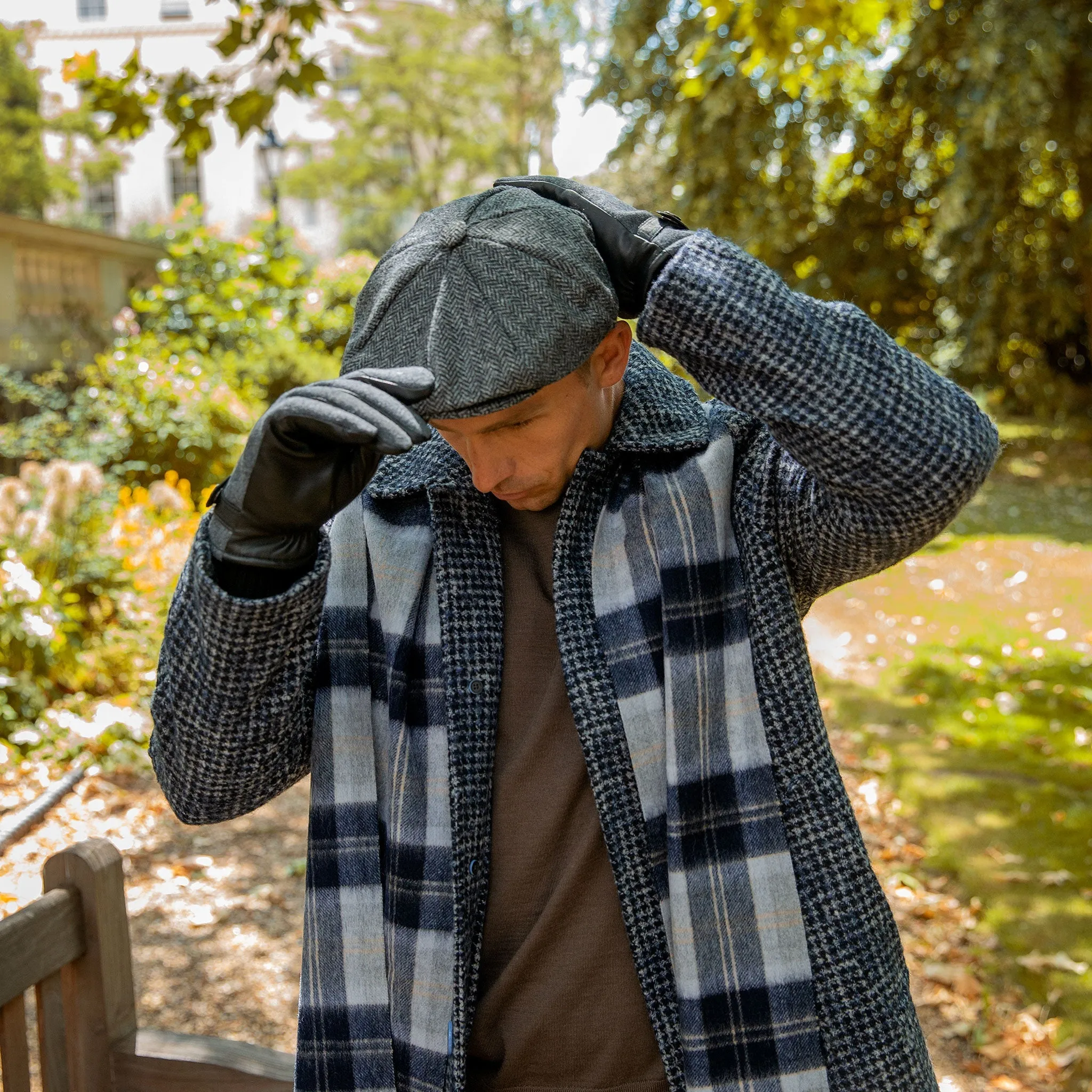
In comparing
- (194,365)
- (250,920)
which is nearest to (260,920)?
(250,920)

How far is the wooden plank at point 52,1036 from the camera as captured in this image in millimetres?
1659

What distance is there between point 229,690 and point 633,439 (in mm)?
604

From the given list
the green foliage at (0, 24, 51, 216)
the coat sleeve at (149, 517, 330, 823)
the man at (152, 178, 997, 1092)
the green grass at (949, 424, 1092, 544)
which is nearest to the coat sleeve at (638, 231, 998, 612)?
the man at (152, 178, 997, 1092)

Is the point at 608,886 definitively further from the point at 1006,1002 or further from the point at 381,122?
the point at 381,122

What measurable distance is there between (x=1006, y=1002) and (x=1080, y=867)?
0.91m

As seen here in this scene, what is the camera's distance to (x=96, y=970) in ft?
5.42

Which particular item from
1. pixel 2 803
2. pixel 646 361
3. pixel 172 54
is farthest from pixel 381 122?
pixel 646 361

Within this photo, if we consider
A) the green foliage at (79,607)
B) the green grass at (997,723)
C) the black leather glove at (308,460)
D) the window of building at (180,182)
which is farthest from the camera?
the window of building at (180,182)

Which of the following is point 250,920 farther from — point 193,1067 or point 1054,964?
point 1054,964

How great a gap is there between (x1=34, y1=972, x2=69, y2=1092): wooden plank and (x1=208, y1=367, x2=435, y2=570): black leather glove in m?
0.80

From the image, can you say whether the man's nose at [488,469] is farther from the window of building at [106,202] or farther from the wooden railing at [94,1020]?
the window of building at [106,202]

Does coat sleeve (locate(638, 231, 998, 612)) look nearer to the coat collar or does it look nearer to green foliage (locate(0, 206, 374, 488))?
the coat collar

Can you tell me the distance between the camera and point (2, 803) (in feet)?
13.8

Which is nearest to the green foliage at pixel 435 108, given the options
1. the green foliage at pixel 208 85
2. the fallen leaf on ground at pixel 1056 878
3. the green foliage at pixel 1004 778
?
the green foliage at pixel 1004 778
